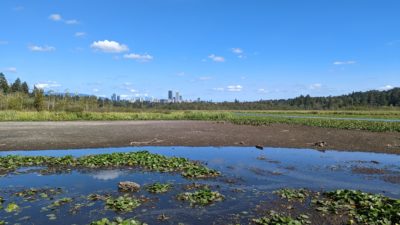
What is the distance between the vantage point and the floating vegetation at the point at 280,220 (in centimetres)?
979

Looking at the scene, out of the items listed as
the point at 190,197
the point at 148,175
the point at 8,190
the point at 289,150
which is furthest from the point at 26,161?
the point at 289,150

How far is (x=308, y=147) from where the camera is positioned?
94.9ft

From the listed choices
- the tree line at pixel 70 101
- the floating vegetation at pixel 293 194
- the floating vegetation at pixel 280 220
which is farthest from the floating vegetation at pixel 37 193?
the tree line at pixel 70 101

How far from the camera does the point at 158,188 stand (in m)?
13.6

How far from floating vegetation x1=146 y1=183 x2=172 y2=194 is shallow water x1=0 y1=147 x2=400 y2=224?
28 cm

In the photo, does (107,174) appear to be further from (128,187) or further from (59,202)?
(59,202)

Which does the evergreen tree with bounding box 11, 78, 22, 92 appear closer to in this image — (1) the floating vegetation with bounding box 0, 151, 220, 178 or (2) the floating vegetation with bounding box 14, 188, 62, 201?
(1) the floating vegetation with bounding box 0, 151, 220, 178

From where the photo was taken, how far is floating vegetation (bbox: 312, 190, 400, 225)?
33.7 feet

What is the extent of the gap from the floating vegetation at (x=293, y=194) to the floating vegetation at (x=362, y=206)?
0.60 m

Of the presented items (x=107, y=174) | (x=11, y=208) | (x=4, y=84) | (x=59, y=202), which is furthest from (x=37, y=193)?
(x=4, y=84)

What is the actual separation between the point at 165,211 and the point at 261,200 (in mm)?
3558

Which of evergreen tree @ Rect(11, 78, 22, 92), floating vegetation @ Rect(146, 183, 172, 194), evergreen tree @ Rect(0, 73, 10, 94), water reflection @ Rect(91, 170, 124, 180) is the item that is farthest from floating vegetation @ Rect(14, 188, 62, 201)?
evergreen tree @ Rect(11, 78, 22, 92)

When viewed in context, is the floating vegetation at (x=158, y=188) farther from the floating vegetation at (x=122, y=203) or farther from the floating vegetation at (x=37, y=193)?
the floating vegetation at (x=37, y=193)

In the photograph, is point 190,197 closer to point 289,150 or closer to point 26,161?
point 26,161
